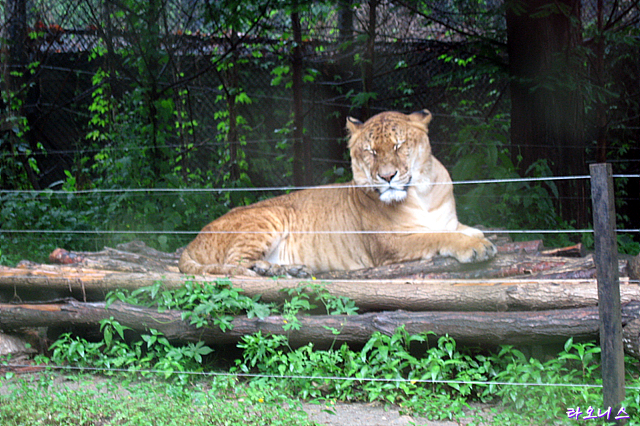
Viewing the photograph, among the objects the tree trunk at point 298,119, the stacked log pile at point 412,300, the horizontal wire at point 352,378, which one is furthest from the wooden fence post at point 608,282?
the tree trunk at point 298,119

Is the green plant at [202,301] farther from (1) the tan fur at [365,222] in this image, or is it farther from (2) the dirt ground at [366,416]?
(2) the dirt ground at [366,416]

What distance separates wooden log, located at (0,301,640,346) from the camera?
126 inches

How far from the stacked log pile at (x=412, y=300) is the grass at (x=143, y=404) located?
0.41 m

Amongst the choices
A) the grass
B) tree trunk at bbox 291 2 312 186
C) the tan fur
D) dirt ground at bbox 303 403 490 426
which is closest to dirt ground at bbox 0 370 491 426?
dirt ground at bbox 303 403 490 426

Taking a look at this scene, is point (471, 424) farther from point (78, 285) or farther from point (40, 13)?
point (40, 13)

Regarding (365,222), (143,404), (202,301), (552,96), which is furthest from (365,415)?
(552,96)

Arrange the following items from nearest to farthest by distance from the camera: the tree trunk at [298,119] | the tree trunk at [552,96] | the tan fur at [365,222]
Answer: the tan fur at [365,222], the tree trunk at [552,96], the tree trunk at [298,119]

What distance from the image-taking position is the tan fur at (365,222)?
4461mm

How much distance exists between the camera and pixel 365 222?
495cm

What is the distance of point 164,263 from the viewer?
Result: 5.37 meters

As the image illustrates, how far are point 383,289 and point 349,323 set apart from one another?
0.33 m

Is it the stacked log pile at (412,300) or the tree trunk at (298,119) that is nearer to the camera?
the stacked log pile at (412,300)

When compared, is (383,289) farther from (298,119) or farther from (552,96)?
(298,119)

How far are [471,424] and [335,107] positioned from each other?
5.51 meters
